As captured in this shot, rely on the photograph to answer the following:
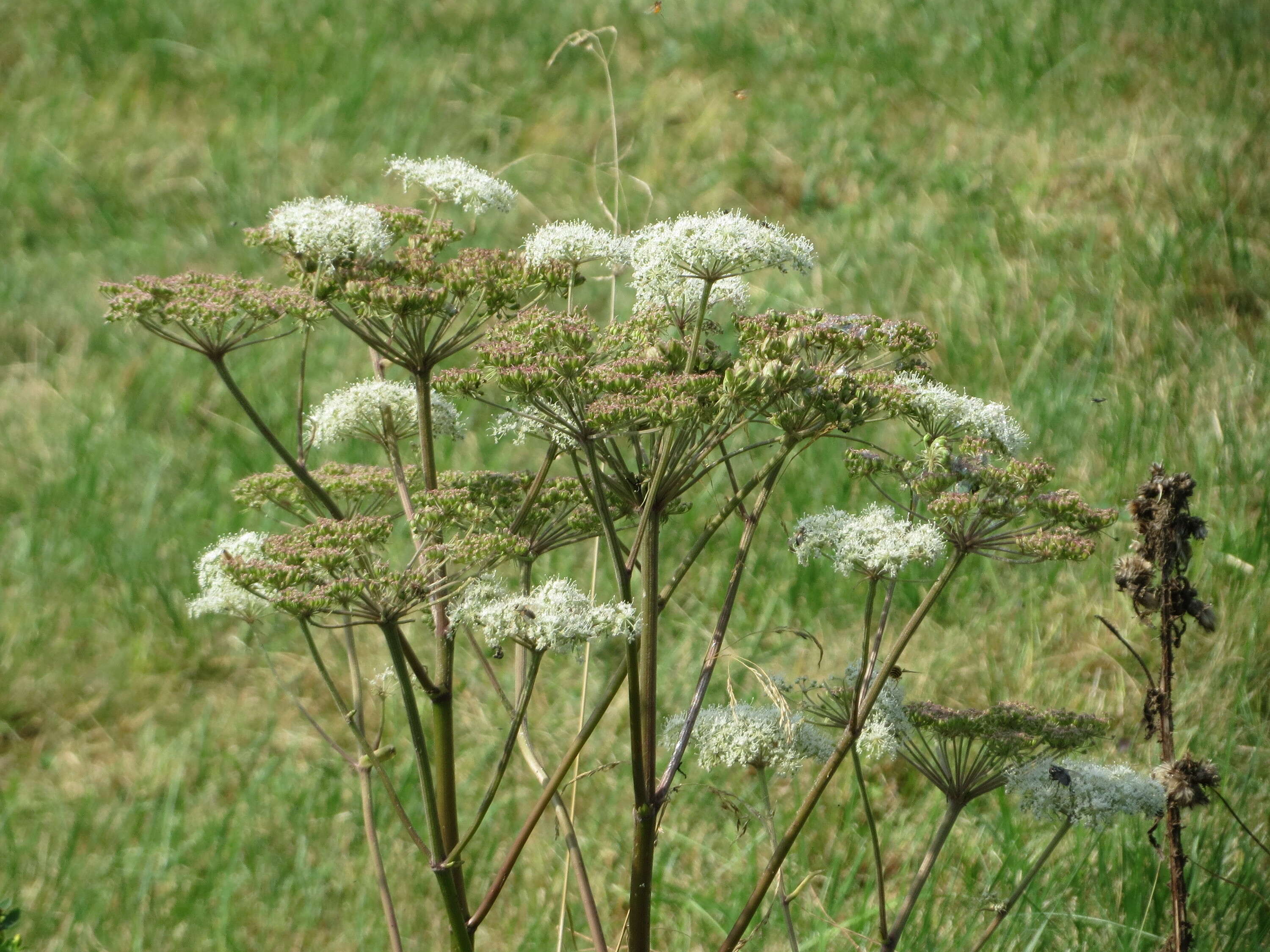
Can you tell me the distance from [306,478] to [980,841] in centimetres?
277

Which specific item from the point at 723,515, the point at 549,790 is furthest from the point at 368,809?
the point at 723,515

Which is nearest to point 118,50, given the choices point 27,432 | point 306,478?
point 27,432

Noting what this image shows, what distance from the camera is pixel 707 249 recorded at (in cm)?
208

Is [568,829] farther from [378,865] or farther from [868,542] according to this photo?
[868,542]

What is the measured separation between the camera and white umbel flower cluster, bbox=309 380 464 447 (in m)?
2.49

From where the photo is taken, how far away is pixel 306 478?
2229mm

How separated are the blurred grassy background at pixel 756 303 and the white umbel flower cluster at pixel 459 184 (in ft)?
5.01

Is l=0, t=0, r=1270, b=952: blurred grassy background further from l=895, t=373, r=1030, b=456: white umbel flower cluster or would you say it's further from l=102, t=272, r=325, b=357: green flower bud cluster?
l=102, t=272, r=325, b=357: green flower bud cluster

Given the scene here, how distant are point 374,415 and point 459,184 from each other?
0.51 m

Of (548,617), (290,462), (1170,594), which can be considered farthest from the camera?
(1170,594)

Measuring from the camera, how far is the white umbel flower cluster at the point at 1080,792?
8.16 ft

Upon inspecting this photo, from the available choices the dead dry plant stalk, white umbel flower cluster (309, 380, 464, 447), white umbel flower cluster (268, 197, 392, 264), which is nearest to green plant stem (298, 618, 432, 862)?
white umbel flower cluster (309, 380, 464, 447)

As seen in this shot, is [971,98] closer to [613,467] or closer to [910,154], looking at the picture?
[910,154]

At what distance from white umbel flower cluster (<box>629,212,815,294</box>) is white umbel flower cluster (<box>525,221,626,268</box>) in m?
0.17
